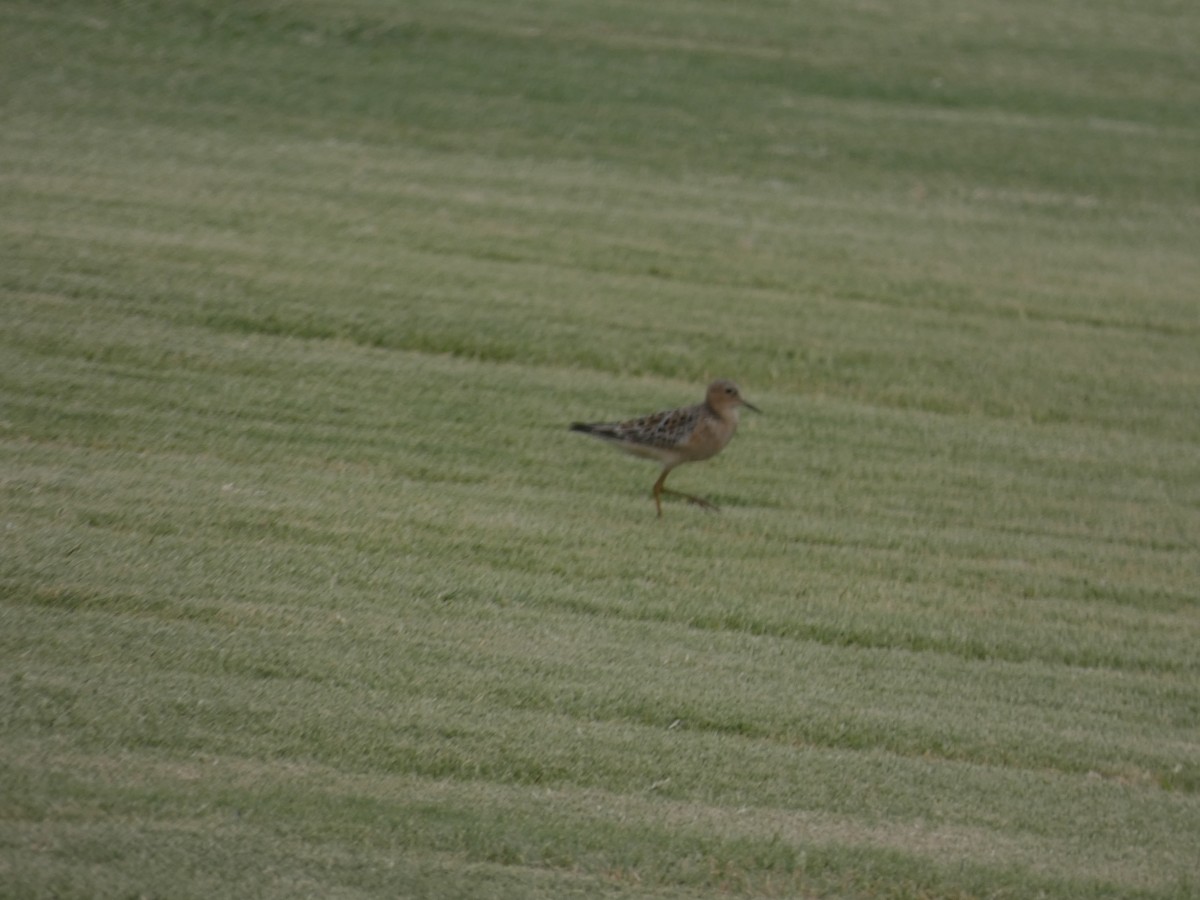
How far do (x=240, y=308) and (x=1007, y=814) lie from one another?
22.5 ft

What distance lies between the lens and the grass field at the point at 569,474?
5926 mm

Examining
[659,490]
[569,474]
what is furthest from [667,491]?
[569,474]

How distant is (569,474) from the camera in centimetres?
962

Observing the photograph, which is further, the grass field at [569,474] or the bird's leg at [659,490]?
the bird's leg at [659,490]

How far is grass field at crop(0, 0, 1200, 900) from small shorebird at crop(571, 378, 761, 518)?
0.34 m

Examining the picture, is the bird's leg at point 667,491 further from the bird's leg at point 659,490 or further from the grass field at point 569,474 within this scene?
the grass field at point 569,474

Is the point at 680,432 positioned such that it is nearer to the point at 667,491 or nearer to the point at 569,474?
the point at 667,491

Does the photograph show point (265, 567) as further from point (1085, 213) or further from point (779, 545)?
point (1085, 213)

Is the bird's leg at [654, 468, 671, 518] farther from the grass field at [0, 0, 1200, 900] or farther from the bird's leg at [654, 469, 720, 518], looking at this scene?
the grass field at [0, 0, 1200, 900]

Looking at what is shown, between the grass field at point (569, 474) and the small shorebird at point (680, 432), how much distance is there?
1.12 ft

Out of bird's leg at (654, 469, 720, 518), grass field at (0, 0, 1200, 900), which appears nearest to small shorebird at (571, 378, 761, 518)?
bird's leg at (654, 469, 720, 518)

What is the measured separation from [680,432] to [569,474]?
0.82 meters

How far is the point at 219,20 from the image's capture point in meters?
18.7

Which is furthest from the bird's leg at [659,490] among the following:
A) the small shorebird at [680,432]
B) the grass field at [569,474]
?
the grass field at [569,474]
